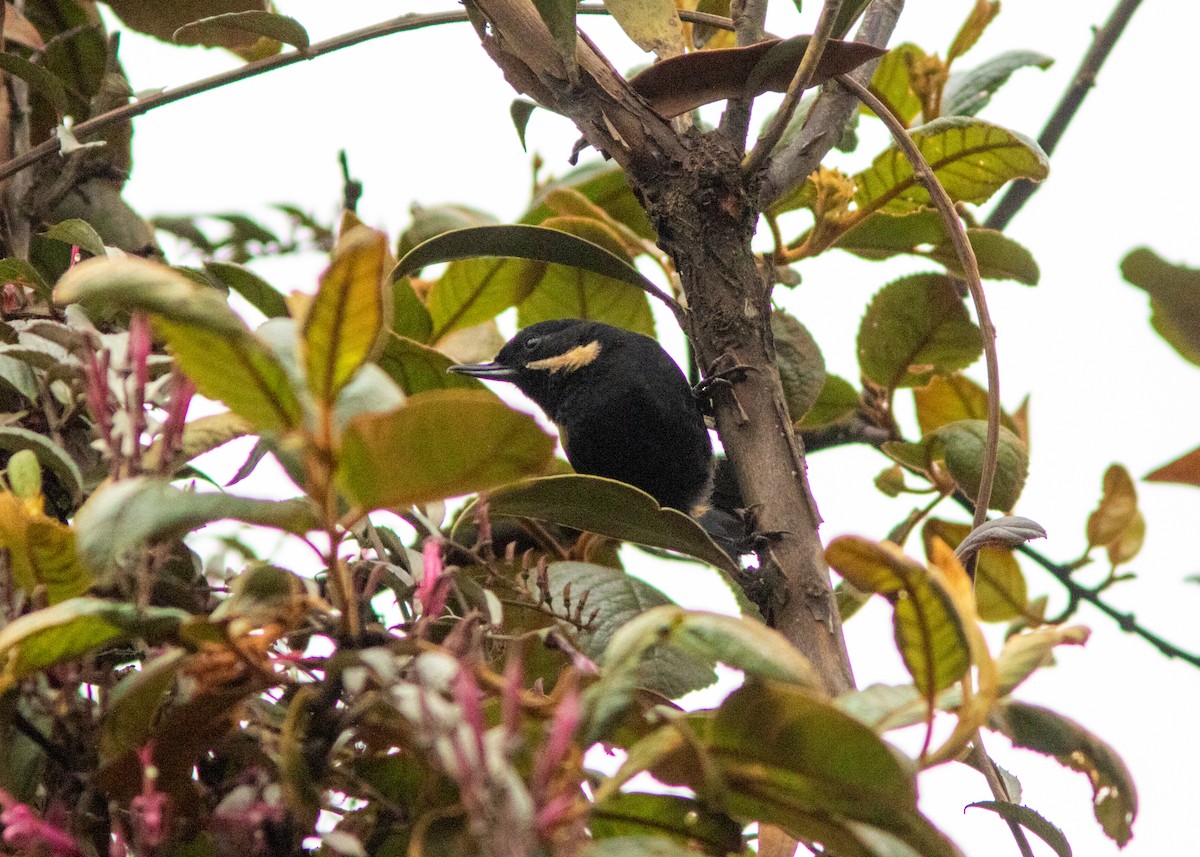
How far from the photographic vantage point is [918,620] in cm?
88

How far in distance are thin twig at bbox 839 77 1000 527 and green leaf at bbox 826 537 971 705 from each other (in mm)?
559

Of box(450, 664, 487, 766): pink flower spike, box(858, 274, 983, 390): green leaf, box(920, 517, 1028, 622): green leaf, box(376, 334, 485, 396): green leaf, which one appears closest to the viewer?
box(450, 664, 487, 766): pink flower spike

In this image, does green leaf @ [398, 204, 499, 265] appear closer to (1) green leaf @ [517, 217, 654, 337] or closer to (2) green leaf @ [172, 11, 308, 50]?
(1) green leaf @ [517, 217, 654, 337]

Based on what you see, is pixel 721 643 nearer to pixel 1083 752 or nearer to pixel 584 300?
pixel 1083 752

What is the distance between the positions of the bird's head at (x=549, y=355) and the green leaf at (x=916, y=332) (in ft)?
2.64

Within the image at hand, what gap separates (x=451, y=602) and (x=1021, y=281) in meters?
1.06

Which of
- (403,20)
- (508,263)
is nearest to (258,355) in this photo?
(403,20)

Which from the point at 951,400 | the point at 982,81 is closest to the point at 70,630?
the point at 951,400

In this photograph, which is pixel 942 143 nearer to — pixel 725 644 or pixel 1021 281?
pixel 1021 281

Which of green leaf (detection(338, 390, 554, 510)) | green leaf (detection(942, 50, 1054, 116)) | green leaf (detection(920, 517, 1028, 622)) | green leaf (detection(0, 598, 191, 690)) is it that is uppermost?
green leaf (detection(942, 50, 1054, 116))

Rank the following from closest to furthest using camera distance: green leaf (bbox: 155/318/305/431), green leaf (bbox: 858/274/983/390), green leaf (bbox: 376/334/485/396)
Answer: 1. green leaf (bbox: 155/318/305/431)
2. green leaf (bbox: 376/334/485/396)
3. green leaf (bbox: 858/274/983/390)

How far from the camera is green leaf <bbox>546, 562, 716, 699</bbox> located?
1.47 meters

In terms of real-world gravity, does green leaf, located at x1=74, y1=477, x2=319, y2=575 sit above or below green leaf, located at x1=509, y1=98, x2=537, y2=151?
below

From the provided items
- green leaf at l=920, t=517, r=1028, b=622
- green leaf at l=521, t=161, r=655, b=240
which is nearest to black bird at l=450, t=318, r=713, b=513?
green leaf at l=521, t=161, r=655, b=240
